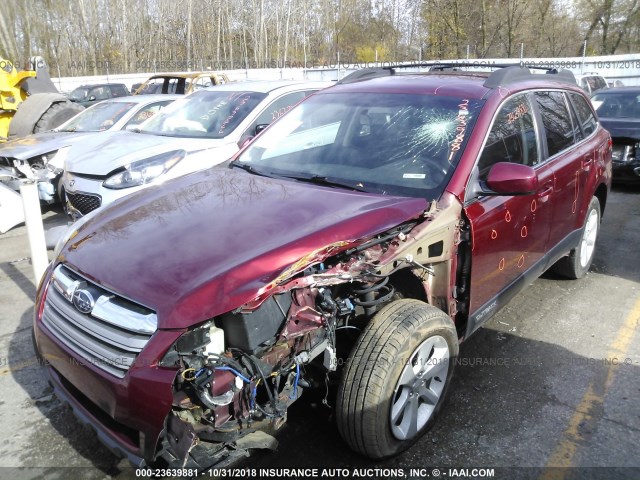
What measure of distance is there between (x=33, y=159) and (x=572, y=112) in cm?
698

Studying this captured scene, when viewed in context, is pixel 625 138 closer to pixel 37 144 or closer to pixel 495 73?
pixel 495 73

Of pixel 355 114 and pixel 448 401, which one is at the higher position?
pixel 355 114

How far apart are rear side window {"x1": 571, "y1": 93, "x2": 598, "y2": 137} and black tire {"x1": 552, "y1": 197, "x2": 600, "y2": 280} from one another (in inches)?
25.3

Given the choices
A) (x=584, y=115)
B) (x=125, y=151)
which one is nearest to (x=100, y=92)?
(x=125, y=151)

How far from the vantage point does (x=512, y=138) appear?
3.53m

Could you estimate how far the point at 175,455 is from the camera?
2059mm

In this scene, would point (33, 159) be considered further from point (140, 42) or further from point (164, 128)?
point (140, 42)

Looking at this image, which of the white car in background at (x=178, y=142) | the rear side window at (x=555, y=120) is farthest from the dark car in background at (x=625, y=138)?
the white car in background at (x=178, y=142)

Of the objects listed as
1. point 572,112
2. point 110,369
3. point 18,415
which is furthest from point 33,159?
point 572,112

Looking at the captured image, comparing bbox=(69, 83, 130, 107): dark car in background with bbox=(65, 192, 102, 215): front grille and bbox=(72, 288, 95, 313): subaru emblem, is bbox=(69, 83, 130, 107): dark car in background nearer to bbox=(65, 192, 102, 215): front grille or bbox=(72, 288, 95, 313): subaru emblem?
bbox=(65, 192, 102, 215): front grille

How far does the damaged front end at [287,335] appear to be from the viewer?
209 cm

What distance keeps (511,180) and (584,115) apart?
2339 millimetres

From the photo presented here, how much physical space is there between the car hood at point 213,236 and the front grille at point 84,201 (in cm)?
274

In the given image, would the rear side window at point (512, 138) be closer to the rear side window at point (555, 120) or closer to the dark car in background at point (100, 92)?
the rear side window at point (555, 120)
